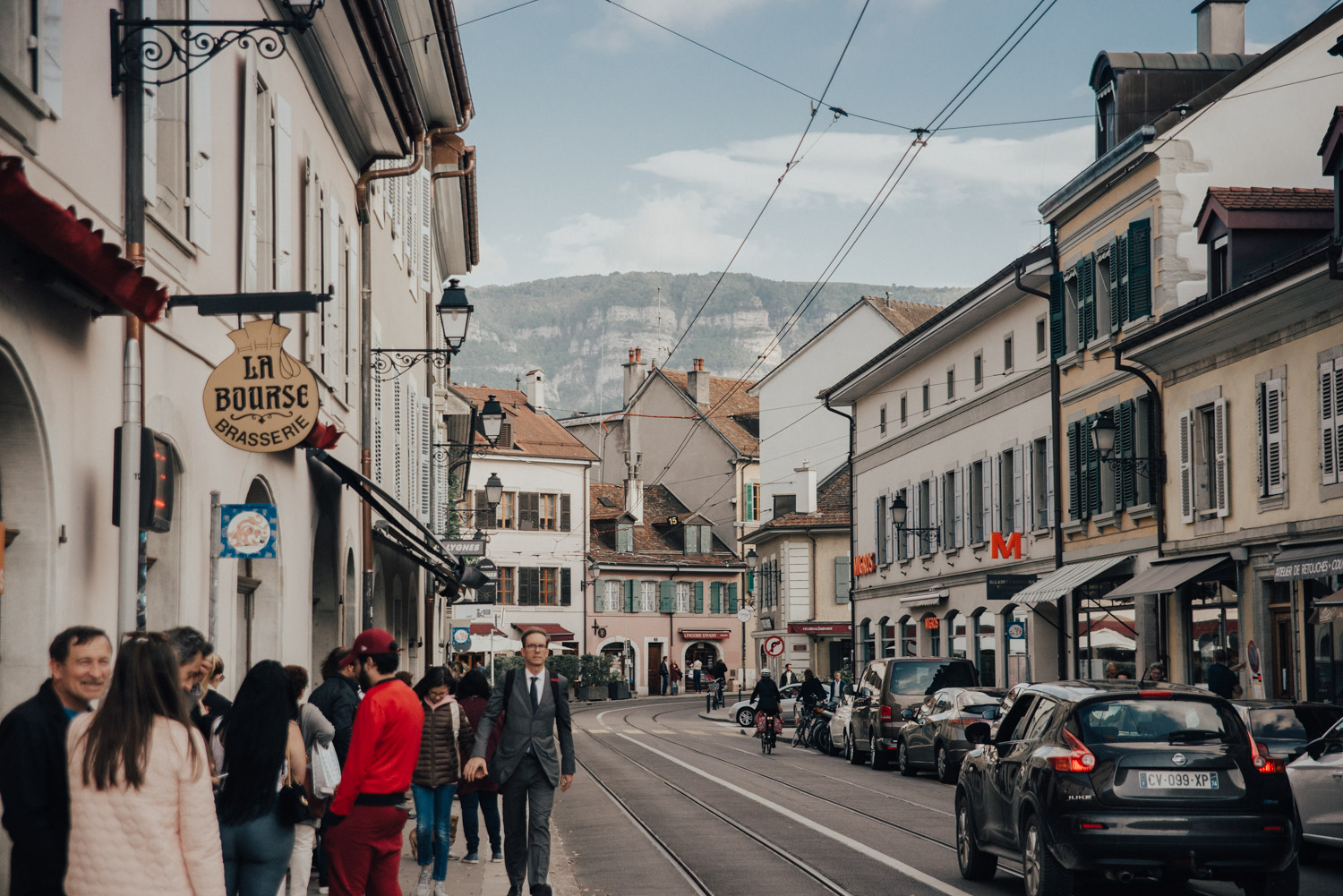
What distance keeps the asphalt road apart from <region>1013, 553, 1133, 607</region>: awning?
531 cm

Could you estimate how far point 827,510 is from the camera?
220 feet

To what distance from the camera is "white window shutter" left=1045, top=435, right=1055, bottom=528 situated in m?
33.5

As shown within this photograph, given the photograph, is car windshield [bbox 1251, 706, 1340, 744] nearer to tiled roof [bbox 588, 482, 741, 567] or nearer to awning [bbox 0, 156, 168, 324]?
awning [bbox 0, 156, 168, 324]

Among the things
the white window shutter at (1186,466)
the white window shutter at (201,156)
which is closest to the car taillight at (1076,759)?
the white window shutter at (201,156)

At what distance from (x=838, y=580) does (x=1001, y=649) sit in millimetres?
29020

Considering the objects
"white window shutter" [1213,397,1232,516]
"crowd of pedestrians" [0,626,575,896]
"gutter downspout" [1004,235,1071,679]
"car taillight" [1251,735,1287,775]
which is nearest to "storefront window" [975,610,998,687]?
"gutter downspout" [1004,235,1071,679]

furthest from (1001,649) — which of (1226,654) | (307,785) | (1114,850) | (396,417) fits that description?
(307,785)

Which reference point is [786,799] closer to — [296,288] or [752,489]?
[296,288]

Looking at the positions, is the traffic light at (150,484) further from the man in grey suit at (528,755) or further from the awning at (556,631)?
the awning at (556,631)

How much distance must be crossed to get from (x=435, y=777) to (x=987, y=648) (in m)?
28.3

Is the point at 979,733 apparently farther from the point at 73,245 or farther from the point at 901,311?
the point at 901,311

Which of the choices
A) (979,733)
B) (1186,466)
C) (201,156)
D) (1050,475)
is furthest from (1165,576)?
(201,156)

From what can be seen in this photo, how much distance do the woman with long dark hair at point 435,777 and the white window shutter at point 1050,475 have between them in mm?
22763

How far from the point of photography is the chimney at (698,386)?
86.6 meters
